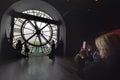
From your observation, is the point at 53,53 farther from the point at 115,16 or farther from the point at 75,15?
the point at 115,16

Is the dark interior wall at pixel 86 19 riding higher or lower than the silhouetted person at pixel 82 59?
higher

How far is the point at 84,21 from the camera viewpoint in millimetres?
1278

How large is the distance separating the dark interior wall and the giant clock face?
109 mm

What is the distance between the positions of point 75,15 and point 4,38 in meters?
0.49

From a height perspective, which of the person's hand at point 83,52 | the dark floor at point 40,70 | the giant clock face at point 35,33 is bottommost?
the dark floor at point 40,70

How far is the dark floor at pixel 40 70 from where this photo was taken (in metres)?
1.24

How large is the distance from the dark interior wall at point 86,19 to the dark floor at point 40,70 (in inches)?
3.7

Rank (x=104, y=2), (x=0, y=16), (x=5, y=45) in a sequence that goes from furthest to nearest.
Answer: (x=0, y=16) < (x=104, y=2) < (x=5, y=45)

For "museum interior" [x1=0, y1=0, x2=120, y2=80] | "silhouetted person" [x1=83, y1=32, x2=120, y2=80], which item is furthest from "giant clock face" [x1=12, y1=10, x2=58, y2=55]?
"silhouetted person" [x1=83, y1=32, x2=120, y2=80]

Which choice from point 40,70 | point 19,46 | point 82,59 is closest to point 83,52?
point 82,59

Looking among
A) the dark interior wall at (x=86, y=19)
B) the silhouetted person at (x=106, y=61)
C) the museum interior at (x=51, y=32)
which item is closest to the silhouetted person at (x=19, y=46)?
the museum interior at (x=51, y=32)

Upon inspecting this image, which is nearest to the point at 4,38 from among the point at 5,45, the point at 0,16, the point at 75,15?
the point at 5,45

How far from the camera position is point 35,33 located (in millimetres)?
1259

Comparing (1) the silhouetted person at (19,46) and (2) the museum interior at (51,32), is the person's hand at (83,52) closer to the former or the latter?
(2) the museum interior at (51,32)
